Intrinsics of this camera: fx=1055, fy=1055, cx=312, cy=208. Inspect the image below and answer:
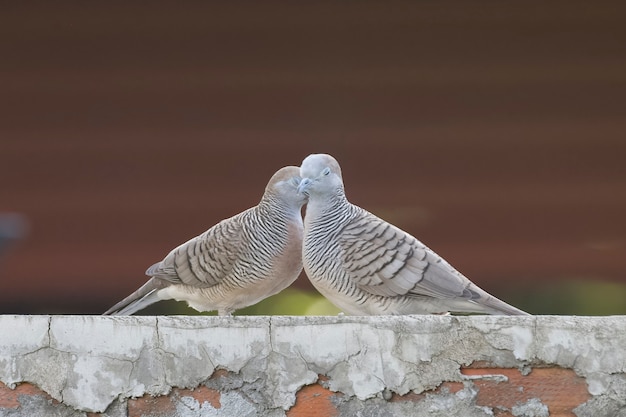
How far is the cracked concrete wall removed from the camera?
2.60m

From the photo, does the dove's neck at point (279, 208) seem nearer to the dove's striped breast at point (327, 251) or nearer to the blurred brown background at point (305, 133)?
the dove's striped breast at point (327, 251)

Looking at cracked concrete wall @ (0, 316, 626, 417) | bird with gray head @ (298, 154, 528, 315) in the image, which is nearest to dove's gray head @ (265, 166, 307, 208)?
bird with gray head @ (298, 154, 528, 315)

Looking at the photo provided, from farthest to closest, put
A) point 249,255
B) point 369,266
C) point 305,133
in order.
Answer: point 305,133, point 249,255, point 369,266

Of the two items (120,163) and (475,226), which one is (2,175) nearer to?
(120,163)

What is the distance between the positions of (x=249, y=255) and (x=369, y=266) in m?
0.43

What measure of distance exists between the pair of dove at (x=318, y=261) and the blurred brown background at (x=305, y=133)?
1.09 m

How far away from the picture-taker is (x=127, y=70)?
454 cm

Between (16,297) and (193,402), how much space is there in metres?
2.07

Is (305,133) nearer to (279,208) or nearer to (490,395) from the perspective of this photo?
(279,208)

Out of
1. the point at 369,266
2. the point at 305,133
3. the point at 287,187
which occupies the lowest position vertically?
the point at 369,266

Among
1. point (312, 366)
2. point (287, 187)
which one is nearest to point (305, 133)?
point (287, 187)

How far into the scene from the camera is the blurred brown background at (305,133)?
4.46 meters

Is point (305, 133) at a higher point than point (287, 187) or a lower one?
higher

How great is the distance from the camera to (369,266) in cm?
310
